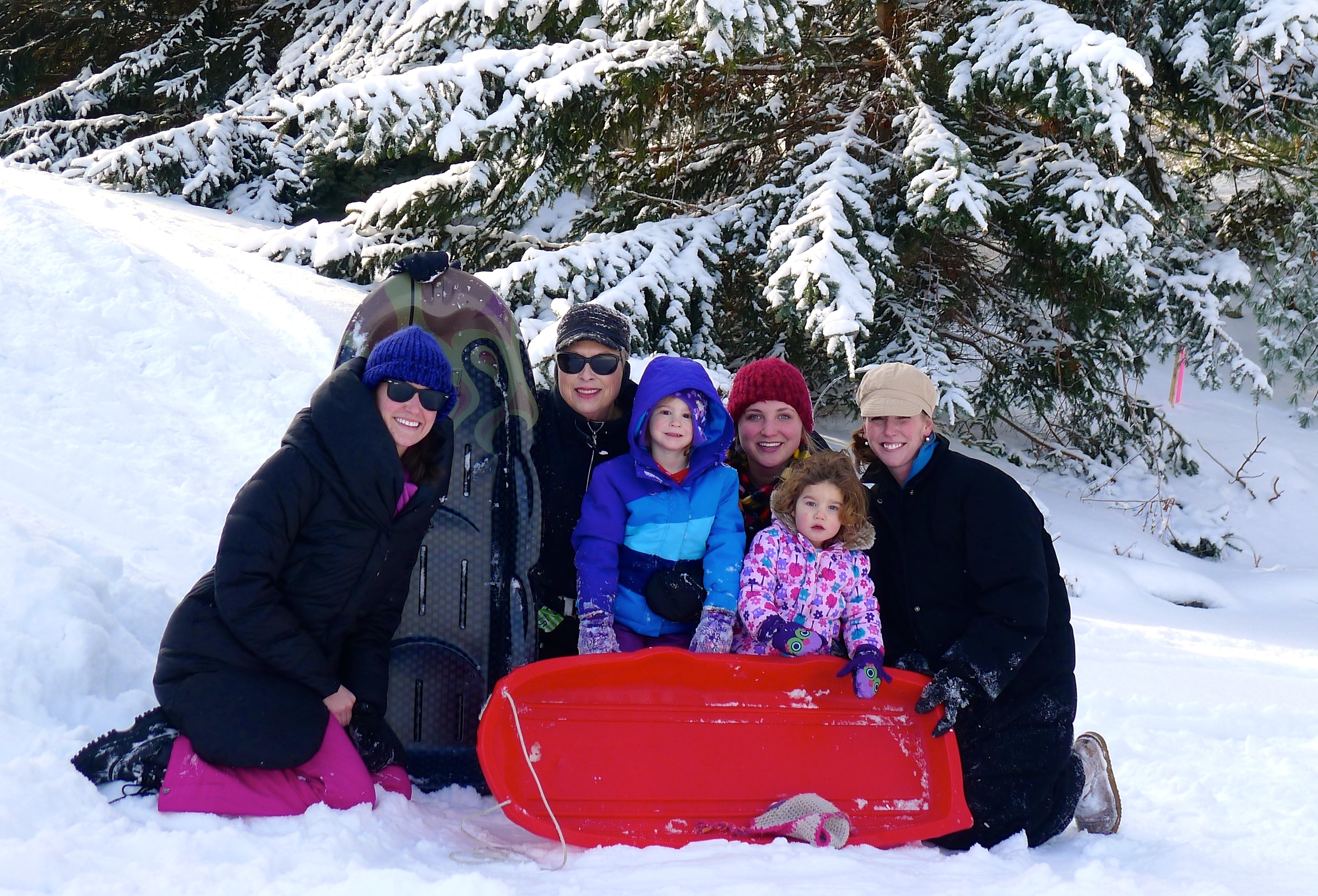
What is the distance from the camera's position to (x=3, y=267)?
5594 millimetres

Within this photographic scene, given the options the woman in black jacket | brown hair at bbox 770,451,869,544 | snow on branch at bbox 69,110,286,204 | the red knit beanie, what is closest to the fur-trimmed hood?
brown hair at bbox 770,451,869,544

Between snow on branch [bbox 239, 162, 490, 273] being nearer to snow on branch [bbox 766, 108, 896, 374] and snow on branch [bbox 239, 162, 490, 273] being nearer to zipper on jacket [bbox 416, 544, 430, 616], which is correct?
snow on branch [bbox 766, 108, 896, 374]

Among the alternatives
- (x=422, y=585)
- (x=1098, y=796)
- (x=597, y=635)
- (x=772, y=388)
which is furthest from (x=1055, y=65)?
(x=422, y=585)

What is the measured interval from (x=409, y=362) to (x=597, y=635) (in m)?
0.93

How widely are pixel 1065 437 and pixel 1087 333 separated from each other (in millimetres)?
1241

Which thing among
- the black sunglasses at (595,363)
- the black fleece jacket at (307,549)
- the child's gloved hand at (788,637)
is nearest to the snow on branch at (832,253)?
the black sunglasses at (595,363)

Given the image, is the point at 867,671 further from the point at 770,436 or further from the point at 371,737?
the point at 371,737

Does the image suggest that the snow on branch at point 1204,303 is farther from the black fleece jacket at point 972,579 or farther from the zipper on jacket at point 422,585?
the zipper on jacket at point 422,585

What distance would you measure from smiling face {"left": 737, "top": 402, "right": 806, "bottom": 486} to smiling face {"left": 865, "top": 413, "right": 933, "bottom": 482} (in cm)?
27

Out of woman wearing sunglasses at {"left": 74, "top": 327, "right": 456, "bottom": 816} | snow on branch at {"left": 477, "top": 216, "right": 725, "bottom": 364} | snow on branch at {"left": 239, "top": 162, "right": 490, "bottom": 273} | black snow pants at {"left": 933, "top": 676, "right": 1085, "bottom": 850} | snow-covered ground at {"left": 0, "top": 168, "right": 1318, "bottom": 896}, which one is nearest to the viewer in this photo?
snow-covered ground at {"left": 0, "top": 168, "right": 1318, "bottom": 896}

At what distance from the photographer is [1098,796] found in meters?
2.85

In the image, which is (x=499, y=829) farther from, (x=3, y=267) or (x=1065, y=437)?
(x=1065, y=437)

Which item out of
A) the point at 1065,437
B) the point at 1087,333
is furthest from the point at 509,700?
the point at 1065,437

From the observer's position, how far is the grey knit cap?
122 inches
